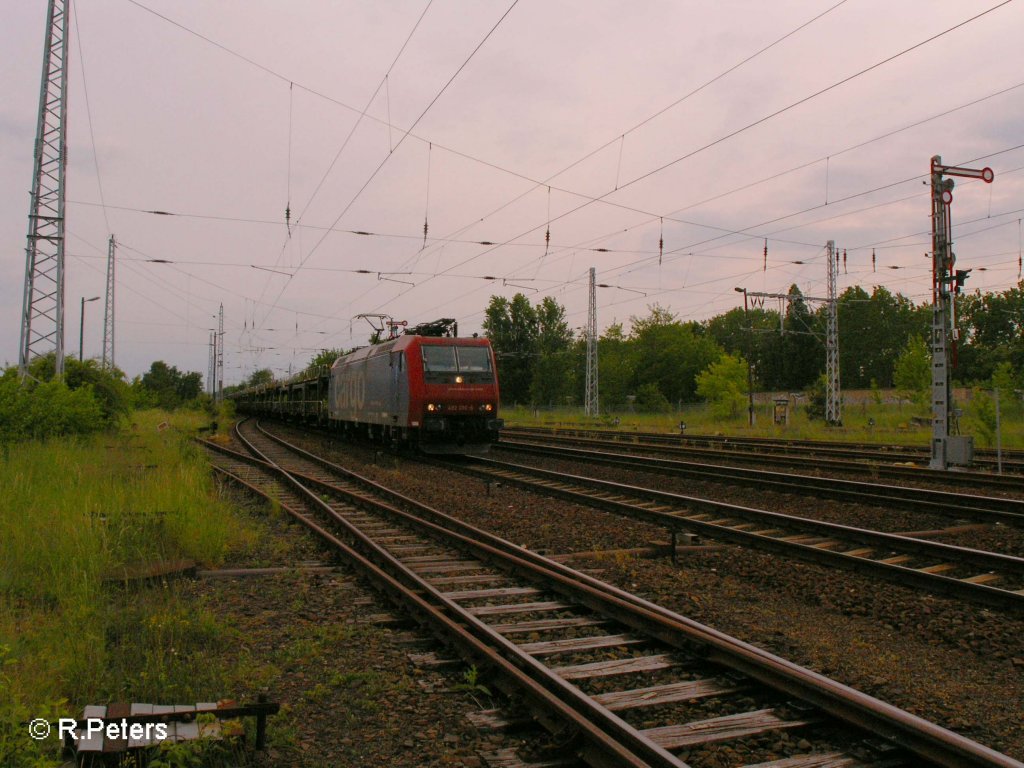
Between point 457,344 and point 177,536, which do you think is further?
point 457,344

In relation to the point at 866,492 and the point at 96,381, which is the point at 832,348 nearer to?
the point at 866,492

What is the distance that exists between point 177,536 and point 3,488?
3.77 meters

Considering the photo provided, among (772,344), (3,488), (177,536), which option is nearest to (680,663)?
(177,536)

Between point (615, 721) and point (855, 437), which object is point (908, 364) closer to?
point (855, 437)

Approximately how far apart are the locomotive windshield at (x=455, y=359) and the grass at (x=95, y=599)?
7.38m

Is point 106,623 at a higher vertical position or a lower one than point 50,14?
lower

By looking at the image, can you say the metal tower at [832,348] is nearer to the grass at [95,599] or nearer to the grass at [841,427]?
the grass at [841,427]

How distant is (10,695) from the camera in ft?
12.9

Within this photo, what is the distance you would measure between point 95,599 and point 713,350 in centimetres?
7870

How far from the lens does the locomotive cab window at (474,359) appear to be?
18828 millimetres

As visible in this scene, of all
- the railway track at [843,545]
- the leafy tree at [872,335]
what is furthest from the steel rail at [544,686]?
the leafy tree at [872,335]

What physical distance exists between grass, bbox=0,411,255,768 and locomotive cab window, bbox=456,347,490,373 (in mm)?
8064

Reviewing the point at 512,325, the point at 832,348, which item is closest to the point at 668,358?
the point at 512,325

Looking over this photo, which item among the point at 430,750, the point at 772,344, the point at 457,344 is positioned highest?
the point at 772,344
